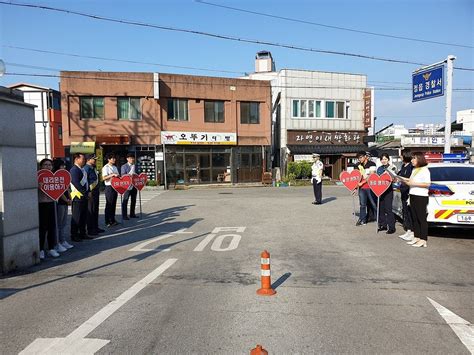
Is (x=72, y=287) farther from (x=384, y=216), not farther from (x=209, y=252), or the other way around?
(x=384, y=216)

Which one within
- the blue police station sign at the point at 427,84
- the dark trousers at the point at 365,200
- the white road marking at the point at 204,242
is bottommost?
the white road marking at the point at 204,242

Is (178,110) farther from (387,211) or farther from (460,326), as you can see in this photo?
(460,326)

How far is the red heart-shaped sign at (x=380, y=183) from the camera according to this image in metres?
8.99

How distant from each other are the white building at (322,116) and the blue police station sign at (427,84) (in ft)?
45.0

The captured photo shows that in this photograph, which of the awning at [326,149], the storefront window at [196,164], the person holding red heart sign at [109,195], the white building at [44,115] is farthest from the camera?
the white building at [44,115]

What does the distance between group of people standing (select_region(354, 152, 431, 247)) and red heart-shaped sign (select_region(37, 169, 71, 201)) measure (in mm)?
7014

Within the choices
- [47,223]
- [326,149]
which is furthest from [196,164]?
[47,223]

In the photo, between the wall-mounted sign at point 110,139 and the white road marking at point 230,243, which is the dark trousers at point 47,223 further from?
the wall-mounted sign at point 110,139

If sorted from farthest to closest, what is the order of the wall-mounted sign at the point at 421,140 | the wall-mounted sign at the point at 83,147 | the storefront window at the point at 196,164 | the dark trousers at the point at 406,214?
the wall-mounted sign at the point at 421,140 → the storefront window at the point at 196,164 → the wall-mounted sign at the point at 83,147 → the dark trousers at the point at 406,214

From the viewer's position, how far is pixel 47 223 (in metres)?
7.28

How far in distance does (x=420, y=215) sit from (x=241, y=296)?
4748mm

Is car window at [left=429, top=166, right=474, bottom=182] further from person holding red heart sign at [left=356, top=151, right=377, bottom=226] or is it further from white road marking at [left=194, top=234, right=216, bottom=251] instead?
white road marking at [left=194, top=234, right=216, bottom=251]

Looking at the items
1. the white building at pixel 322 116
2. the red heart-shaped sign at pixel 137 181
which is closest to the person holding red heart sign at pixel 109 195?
the red heart-shaped sign at pixel 137 181

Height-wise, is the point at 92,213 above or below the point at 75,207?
below
